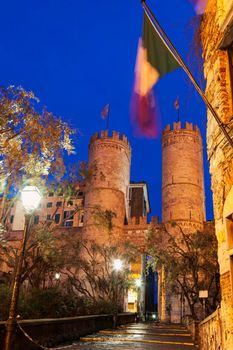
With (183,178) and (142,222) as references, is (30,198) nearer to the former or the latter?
(183,178)

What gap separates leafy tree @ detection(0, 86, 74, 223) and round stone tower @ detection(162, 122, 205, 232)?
59.4ft

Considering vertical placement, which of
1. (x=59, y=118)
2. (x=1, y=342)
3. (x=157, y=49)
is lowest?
(x=1, y=342)

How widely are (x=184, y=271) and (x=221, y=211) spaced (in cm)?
1116

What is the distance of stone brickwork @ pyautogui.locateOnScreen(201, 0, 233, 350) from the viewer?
16.0ft

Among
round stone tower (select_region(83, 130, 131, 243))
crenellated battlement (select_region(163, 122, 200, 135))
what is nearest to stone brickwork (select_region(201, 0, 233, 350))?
round stone tower (select_region(83, 130, 131, 243))

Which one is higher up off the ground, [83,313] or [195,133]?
[195,133]

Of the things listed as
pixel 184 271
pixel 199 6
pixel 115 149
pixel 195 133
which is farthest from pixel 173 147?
pixel 199 6

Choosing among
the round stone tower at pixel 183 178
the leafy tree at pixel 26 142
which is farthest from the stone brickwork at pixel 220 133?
the round stone tower at pixel 183 178

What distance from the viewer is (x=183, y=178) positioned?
3062cm

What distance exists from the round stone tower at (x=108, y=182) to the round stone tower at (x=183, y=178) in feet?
13.4

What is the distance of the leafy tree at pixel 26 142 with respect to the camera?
11406mm

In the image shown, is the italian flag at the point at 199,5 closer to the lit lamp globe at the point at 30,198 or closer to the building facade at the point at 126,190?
the lit lamp globe at the point at 30,198

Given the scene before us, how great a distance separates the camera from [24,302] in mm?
10453

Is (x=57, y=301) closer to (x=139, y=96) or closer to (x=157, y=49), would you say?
(x=139, y=96)
